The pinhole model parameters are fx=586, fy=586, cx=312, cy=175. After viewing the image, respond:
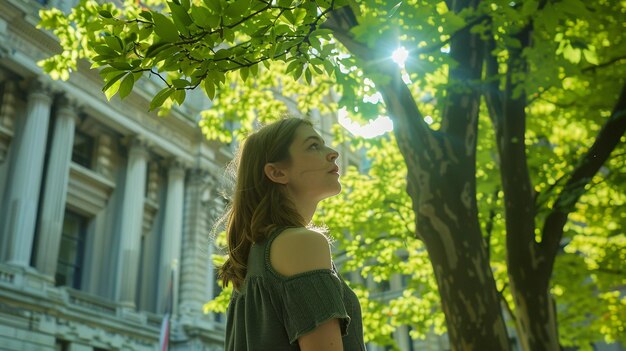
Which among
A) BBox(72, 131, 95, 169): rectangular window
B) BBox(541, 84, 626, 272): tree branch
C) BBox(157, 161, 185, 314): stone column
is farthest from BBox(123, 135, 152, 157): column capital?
BBox(541, 84, 626, 272): tree branch

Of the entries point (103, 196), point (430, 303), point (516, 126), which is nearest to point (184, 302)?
point (103, 196)

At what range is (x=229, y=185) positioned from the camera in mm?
3461

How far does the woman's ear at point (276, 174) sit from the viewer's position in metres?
2.63

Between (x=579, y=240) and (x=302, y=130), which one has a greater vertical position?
(x=579, y=240)

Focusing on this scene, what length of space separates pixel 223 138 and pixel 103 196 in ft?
62.5

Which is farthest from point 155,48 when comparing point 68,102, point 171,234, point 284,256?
point 171,234

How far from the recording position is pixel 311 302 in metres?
2.07

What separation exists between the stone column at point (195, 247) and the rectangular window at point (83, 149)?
6295 millimetres

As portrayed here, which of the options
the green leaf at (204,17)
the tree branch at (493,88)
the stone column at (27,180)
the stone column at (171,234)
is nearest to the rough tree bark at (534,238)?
the tree branch at (493,88)

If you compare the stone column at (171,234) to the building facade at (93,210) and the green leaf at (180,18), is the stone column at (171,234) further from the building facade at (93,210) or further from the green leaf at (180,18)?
the green leaf at (180,18)

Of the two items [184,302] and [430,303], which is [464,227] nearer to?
[430,303]

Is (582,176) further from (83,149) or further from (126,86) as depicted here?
(83,149)

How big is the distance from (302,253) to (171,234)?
30418 mm

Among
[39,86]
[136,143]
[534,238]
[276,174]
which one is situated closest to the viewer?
[276,174]
